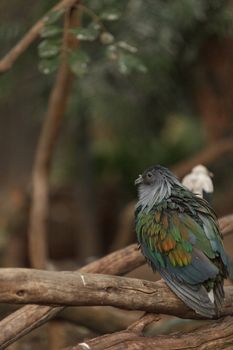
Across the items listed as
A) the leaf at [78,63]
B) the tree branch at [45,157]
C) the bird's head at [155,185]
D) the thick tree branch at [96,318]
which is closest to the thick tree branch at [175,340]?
the bird's head at [155,185]

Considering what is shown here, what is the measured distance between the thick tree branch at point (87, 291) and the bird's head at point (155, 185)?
568mm

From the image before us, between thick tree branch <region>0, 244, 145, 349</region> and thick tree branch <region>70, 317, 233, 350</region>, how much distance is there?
0.39 metres

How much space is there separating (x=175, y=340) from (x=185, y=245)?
50cm

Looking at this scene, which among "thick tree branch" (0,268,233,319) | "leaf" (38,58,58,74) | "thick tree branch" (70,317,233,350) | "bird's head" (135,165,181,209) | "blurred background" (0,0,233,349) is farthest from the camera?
"blurred background" (0,0,233,349)

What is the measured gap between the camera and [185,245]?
423cm

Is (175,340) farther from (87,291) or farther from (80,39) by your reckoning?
(80,39)

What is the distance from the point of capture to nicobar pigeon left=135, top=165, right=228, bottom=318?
163 inches

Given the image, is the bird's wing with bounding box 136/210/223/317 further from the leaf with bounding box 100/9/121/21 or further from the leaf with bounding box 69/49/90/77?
the leaf with bounding box 100/9/121/21

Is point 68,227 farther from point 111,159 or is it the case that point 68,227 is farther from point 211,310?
point 211,310

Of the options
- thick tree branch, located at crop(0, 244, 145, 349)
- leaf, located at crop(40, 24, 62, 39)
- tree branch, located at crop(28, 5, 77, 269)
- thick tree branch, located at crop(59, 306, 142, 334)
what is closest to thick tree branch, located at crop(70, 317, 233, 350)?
thick tree branch, located at crop(0, 244, 145, 349)

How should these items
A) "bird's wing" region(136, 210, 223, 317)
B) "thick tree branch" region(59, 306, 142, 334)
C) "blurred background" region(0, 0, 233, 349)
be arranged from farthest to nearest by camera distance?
"blurred background" region(0, 0, 233, 349)
"thick tree branch" region(59, 306, 142, 334)
"bird's wing" region(136, 210, 223, 317)

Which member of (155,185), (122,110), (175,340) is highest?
Answer: (122,110)

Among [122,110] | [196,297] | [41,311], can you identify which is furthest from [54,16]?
[122,110]

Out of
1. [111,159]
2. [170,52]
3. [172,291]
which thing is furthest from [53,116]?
[111,159]
